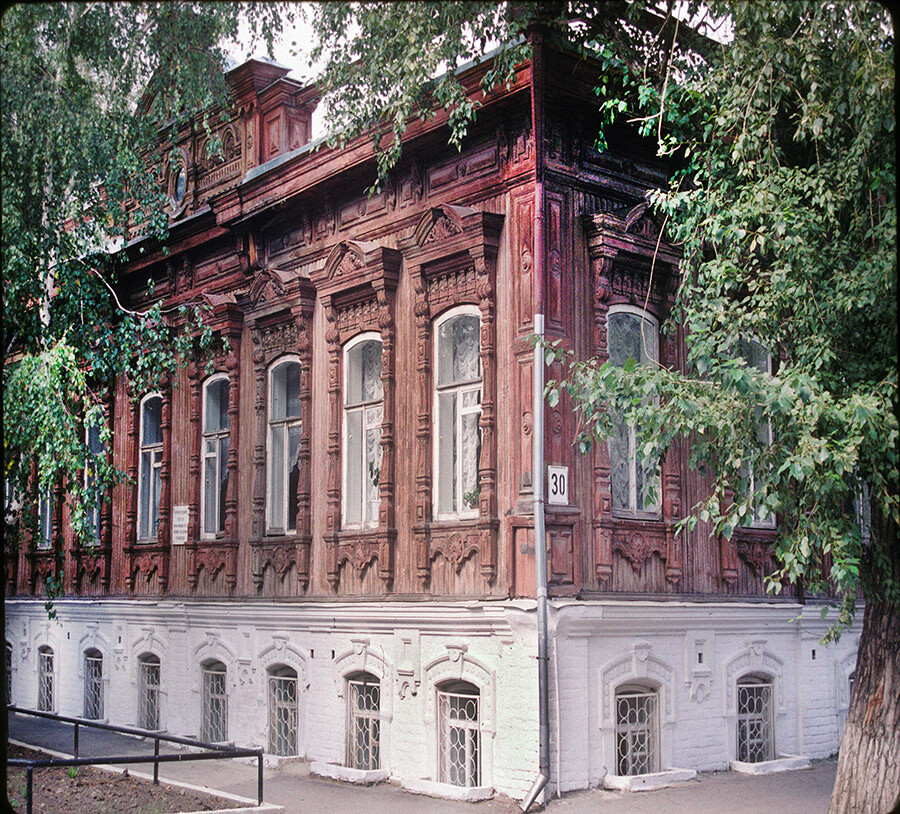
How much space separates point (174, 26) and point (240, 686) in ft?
25.9

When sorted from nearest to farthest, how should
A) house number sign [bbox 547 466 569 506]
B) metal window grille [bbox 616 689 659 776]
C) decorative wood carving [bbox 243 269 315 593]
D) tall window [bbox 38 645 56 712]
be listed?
house number sign [bbox 547 466 569 506] < metal window grille [bbox 616 689 659 776] < decorative wood carving [bbox 243 269 315 593] < tall window [bbox 38 645 56 712]

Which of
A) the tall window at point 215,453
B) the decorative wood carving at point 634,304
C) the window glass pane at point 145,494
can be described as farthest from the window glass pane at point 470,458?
the window glass pane at point 145,494

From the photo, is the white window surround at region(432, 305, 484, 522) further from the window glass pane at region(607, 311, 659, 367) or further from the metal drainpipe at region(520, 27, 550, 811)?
the window glass pane at region(607, 311, 659, 367)

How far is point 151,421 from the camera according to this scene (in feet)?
58.3

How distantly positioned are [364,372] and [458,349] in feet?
5.50

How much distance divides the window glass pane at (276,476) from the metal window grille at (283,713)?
1922mm

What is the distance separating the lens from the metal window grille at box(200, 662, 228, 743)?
50.4ft

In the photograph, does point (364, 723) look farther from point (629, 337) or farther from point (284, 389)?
point (629, 337)

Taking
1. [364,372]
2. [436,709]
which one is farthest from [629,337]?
[436,709]

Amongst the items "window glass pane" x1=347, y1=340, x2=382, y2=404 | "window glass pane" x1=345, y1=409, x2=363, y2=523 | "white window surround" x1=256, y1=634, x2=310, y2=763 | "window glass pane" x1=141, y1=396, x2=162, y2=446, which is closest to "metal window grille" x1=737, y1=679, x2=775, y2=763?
"window glass pane" x1=345, y1=409, x2=363, y2=523

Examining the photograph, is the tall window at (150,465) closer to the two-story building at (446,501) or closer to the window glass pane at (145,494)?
the window glass pane at (145,494)

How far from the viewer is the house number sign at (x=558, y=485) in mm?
11164

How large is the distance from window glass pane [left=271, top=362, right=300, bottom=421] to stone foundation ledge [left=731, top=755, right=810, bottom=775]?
6765mm

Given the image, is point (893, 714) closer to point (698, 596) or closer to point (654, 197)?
point (698, 596)
